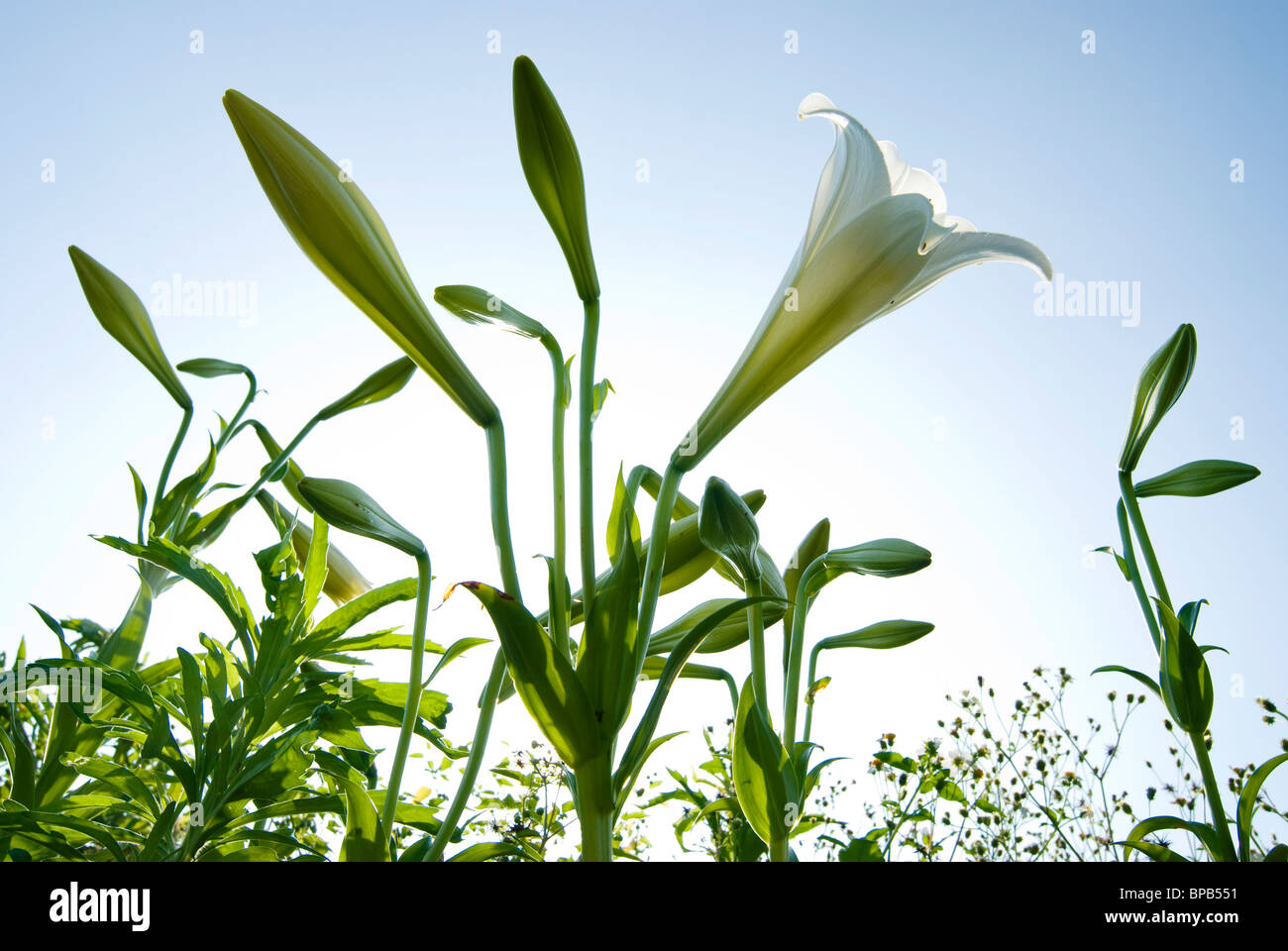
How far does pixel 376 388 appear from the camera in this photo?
2.61 ft

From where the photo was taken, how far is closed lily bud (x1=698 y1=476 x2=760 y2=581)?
519 millimetres

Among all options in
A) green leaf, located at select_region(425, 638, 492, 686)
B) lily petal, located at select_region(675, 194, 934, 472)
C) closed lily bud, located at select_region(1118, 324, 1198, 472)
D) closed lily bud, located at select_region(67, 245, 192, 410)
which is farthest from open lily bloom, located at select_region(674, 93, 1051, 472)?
closed lily bud, located at select_region(67, 245, 192, 410)

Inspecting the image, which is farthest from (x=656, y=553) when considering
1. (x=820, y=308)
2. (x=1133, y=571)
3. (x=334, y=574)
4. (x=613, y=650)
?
(x=1133, y=571)

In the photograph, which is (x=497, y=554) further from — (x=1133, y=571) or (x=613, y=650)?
(x=1133, y=571)

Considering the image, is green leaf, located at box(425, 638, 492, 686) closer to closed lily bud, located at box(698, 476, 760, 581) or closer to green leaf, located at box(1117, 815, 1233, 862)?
closed lily bud, located at box(698, 476, 760, 581)

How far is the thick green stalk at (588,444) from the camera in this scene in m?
0.46

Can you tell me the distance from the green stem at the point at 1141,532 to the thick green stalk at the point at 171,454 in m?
0.90

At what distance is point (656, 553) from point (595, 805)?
0.43ft

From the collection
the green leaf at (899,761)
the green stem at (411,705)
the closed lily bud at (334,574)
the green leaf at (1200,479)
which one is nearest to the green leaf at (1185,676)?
the green leaf at (1200,479)

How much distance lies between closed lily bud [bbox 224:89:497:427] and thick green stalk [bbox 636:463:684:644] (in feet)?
0.46

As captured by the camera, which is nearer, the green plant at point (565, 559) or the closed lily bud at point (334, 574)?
Answer: the green plant at point (565, 559)

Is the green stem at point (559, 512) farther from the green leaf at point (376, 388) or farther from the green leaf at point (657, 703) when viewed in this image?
the green leaf at point (376, 388)
